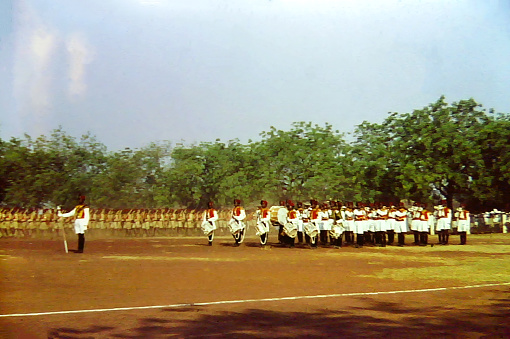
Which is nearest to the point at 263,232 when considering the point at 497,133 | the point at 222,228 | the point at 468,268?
the point at 468,268

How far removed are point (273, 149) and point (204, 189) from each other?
6.99 metres

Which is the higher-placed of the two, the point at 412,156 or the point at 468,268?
the point at 412,156

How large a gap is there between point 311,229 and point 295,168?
24696mm

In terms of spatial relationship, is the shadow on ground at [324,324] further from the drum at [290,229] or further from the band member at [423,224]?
the band member at [423,224]

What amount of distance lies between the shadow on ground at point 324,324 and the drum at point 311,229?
1668 cm

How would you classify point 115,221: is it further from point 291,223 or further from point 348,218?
point 348,218

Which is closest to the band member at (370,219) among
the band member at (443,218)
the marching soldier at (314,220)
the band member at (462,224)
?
the marching soldier at (314,220)

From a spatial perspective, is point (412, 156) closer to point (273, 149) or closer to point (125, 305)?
point (273, 149)

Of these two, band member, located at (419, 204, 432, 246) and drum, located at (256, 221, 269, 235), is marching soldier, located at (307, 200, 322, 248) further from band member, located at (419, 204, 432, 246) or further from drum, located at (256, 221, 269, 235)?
band member, located at (419, 204, 432, 246)

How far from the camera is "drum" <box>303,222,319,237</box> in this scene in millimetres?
27594

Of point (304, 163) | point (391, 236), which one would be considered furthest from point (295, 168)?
point (391, 236)

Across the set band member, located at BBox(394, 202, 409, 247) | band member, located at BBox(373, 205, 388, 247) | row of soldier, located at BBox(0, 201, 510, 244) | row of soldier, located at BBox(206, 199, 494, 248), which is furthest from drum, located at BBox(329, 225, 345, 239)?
band member, located at BBox(394, 202, 409, 247)

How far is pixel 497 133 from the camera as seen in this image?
141 feet

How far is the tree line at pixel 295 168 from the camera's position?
41719 millimetres
